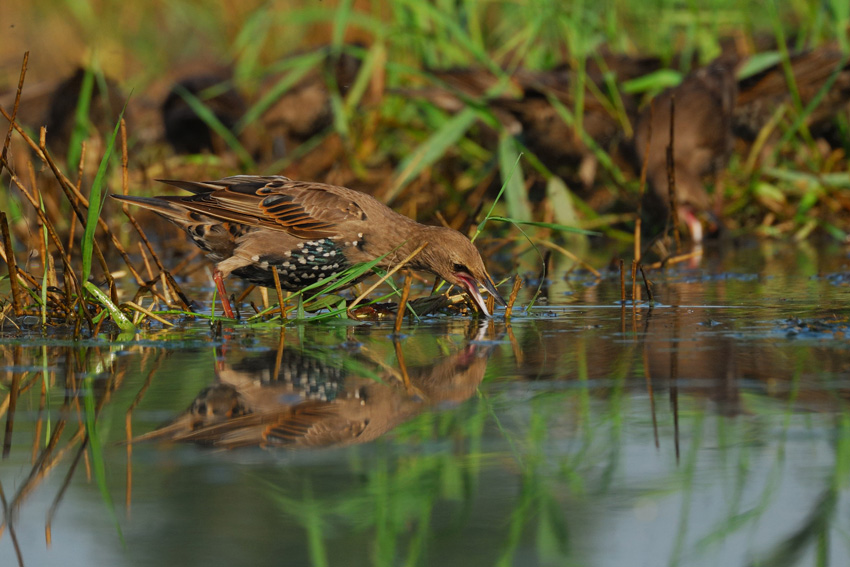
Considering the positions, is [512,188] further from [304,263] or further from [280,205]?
[304,263]

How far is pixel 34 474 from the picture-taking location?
239 centimetres

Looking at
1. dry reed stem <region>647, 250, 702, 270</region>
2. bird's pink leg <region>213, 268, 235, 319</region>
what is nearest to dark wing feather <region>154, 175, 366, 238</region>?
bird's pink leg <region>213, 268, 235, 319</region>

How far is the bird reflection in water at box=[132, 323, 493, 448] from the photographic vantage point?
8.83ft

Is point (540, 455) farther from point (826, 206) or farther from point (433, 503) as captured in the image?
point (826, 206)

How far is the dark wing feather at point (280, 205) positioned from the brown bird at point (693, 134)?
362 centimetres

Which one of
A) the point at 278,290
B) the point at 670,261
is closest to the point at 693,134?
the point at 670,261

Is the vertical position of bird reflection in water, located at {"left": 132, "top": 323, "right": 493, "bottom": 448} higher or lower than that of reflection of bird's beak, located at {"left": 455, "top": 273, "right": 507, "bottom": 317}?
lower

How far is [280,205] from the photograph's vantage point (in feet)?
16.6

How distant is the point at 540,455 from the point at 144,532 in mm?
885

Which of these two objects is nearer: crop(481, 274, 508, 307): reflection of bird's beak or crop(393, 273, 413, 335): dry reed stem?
crop(393, 273, 413, 335): dry reed stem

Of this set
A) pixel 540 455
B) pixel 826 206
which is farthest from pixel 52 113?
pixel 540 455

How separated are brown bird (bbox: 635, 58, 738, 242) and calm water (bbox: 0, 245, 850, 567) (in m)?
4.02

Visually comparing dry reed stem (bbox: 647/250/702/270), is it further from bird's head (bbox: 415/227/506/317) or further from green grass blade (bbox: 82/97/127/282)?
green grass blade (bbox: 82/97/127/282)

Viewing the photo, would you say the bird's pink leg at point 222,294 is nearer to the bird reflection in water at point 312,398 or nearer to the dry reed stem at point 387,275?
the dry reed stem at point 387,275
